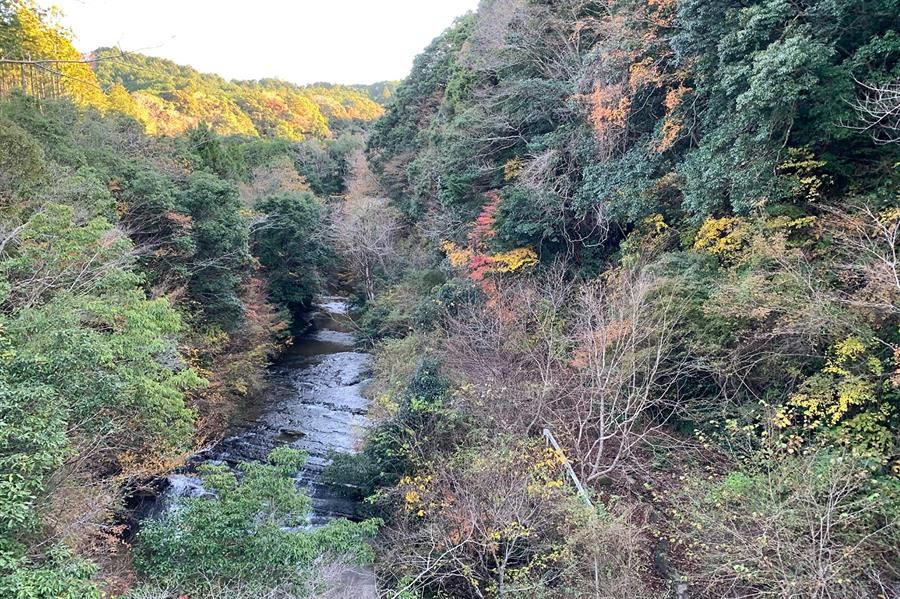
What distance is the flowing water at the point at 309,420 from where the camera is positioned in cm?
1338

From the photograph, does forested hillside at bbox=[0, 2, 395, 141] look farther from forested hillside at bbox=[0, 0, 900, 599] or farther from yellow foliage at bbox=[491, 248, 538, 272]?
yellow foliage at bbox=[491, 248, 538, 272]

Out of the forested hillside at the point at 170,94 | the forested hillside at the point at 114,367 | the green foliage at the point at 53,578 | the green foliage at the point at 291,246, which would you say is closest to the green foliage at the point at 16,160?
the forested hillside at the point at 114,367

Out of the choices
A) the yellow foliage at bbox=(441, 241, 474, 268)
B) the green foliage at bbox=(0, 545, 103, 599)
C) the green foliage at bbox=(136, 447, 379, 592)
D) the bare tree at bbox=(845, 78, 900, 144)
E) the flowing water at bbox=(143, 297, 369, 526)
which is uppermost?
the bare tree at bbox=(845, 78, 900, 144)

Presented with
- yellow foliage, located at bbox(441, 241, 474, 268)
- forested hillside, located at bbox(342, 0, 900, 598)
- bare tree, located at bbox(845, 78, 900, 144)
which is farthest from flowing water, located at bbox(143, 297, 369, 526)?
bare tree, located at bbox(845, 78, 900, 144)

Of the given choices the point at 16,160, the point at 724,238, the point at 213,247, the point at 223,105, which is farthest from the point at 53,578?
the point at 223,105

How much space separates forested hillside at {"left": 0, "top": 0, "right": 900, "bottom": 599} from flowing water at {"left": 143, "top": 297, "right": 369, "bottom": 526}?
87 centimetres

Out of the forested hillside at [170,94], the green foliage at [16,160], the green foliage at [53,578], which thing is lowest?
the green foliage at [53,578]

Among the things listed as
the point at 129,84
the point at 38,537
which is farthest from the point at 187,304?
the point at 129,84

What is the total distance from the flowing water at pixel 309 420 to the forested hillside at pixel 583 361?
866 mm

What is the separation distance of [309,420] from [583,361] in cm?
1146

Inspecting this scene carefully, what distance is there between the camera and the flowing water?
43.9ft

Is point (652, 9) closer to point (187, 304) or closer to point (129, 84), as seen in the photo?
point (187, 304)

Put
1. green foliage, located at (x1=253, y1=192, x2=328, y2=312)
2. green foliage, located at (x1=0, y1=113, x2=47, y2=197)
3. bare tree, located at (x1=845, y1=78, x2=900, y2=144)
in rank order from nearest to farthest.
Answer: bare tree, located at (x1=845, y1=78, x2=900, y2=144), green foliage, located at (x1=0, y1=113, x2=47, y2=197), green foliage, located at (x1=253, y1=192, x2=328, y2=312)

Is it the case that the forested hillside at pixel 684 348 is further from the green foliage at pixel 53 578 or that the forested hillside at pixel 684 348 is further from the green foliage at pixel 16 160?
the green foliage at pixel 16 160
